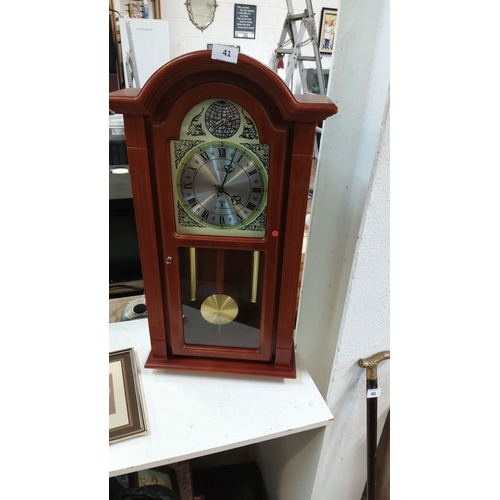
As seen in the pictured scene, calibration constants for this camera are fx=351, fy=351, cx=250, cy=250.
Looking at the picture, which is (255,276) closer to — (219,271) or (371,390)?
(219,271)

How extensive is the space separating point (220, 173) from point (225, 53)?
20 centimetres

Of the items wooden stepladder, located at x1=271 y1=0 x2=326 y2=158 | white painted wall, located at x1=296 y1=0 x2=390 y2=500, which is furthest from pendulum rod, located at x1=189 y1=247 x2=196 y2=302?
wooden stepladder, located at x1=271 y1=0 x2=326 y2=158

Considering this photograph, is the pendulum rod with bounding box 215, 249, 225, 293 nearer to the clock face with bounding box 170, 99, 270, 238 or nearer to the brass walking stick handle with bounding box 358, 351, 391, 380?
the clock face with bounding box 170, 99, 270, 238

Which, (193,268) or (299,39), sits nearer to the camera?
(193,268)

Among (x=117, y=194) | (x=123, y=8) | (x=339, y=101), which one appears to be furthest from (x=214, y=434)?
(x=123, y=8)

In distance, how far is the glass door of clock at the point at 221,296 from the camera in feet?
2.45

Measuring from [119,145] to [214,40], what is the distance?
1501mm

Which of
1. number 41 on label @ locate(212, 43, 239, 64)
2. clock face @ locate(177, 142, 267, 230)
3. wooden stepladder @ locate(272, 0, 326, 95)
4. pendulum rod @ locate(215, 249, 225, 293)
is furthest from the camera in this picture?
wooden stepladder @ locate(272, 0, 326, 95)

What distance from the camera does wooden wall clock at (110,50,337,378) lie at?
1.93ft

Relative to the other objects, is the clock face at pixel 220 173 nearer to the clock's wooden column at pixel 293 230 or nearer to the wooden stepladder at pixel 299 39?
the clock's wooden column at pixel 293 230

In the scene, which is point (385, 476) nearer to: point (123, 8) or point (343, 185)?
point (343, 185)

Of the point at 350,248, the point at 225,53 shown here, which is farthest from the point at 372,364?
the point at 225,53

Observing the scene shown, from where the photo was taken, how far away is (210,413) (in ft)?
2.39

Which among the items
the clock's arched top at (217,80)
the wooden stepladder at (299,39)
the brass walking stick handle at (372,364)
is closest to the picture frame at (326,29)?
the wooden stepladder at (299,39)
